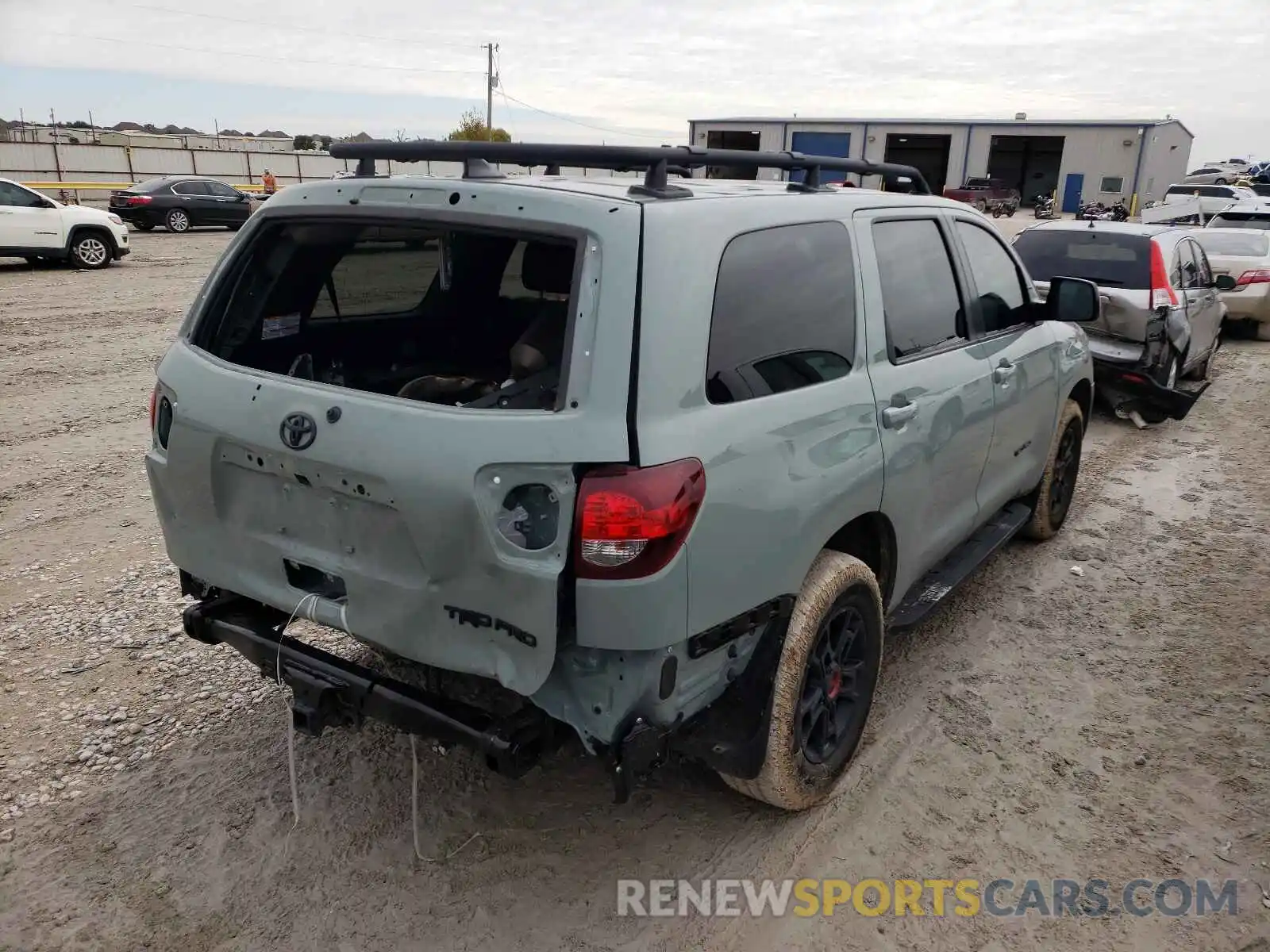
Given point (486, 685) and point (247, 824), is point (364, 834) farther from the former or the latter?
point (486, 685)

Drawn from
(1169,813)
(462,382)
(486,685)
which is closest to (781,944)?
(486,685)

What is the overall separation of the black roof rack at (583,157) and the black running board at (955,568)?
165cm

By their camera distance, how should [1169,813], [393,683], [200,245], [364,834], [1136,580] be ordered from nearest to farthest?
[393,683] → [364,834] → [1169,813] → [1136,580] → [200,245]

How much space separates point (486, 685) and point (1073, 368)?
3.71 m

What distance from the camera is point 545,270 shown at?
11.2 ft

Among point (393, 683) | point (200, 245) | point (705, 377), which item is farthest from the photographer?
point (200, 245)

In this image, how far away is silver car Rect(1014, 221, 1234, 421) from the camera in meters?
7.98

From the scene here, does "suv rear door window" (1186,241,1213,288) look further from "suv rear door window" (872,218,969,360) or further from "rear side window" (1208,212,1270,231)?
"rear side window" (1208,212,1270,231)

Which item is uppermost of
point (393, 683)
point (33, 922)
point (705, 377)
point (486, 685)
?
point (705, 377)

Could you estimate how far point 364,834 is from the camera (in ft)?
9.71

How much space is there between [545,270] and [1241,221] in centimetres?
1958

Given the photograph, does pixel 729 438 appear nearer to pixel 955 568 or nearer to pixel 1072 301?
pixel 955 568

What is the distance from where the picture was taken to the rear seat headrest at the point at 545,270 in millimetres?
3158

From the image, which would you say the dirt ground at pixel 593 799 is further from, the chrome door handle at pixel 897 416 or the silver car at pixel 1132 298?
the silver car at pixel 1132 298
